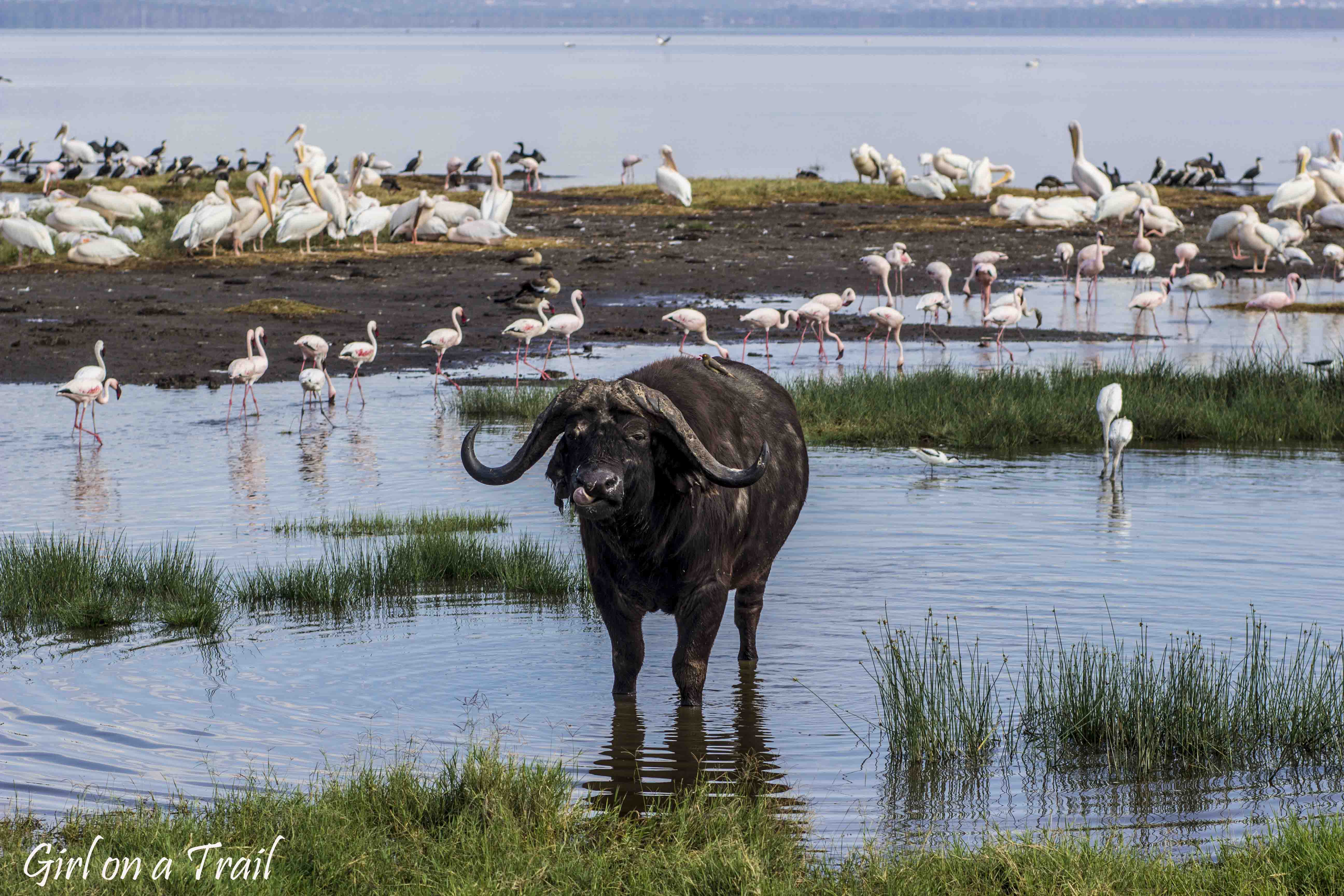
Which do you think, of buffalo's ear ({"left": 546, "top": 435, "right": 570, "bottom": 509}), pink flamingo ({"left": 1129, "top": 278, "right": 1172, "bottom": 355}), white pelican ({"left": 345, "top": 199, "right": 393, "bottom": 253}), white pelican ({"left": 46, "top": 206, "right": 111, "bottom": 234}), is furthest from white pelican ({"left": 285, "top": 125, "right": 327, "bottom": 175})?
buffalo's ear ({"left": 546, "top": 435, "right": 570, "bottom": 509})

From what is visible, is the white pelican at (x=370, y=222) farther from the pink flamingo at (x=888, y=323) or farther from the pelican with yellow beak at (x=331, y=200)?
the pink flamingo at (x=888, y=323)

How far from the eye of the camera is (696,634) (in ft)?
23.2

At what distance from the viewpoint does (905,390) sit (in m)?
15.5

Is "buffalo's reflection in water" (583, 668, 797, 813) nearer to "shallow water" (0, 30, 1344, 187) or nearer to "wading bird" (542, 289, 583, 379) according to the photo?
"wading bird" (542, 289, 583, 379)

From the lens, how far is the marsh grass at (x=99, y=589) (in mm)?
8750

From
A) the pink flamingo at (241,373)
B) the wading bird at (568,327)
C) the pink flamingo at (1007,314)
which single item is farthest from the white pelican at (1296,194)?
the pink flamingo at (241,373)

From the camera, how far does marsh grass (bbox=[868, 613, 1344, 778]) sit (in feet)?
21.8

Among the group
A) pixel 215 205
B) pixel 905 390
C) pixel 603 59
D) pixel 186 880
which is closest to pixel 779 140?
pixel 215 205

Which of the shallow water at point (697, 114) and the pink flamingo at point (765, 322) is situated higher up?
the shallow water at point (697, 114)

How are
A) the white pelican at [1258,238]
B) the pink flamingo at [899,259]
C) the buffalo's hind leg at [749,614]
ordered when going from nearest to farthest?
the buffalo's hind leg at [749,614]
the pink flamingo at [899,259]
the white pelican at [1258,238]

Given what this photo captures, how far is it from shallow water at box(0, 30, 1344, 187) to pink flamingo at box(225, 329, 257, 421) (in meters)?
31.8

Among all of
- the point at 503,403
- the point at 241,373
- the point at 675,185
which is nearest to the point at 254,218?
the point at 675,185

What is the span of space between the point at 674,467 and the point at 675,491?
0.12 m

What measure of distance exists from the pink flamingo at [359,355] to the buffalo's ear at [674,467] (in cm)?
1086
